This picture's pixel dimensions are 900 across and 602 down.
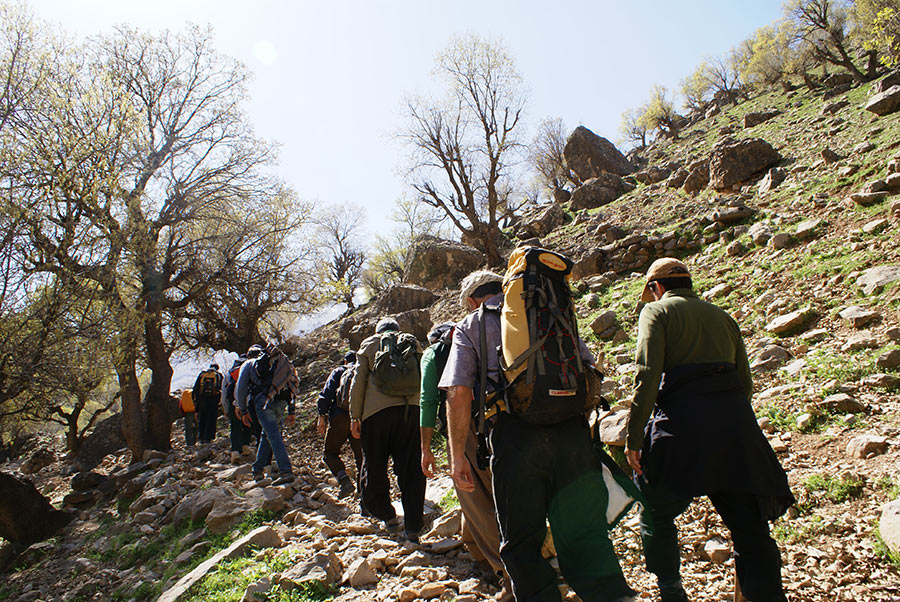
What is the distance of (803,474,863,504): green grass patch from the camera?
10.1ft

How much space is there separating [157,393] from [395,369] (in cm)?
902

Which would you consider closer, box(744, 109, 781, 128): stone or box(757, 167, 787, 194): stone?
box(757, 167, 787, 194): stone

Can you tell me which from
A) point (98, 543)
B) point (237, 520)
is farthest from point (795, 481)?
point (98, 543)

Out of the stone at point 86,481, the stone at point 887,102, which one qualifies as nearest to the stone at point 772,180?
the stone at point 887,102

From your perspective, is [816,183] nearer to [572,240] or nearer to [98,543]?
[572,240]

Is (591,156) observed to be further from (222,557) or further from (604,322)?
(222,557)

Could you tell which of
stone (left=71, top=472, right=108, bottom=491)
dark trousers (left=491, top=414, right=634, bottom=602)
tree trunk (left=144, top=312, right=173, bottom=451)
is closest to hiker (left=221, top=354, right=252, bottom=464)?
stone (left=71, top=472, right=108, bottom=491)

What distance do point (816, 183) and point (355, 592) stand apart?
35.1 feet

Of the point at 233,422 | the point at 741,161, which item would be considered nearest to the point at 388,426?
the point at 233,422

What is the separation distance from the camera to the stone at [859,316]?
4.90 m

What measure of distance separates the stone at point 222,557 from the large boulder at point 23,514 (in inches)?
201

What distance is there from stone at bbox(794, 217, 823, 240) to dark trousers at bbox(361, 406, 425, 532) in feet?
23.0

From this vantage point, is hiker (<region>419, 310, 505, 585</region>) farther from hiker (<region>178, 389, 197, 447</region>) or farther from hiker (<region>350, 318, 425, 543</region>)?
hiker (<region>178, 389, 197, 447</region>)

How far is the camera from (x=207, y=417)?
10.8 m
